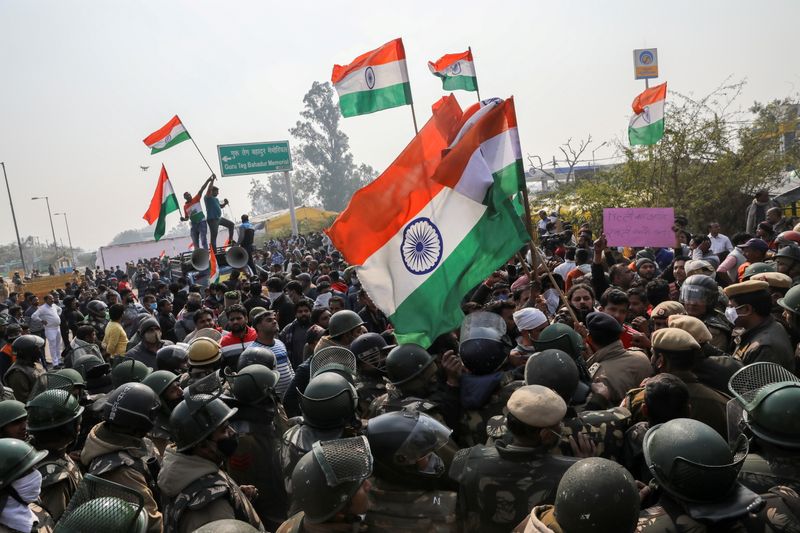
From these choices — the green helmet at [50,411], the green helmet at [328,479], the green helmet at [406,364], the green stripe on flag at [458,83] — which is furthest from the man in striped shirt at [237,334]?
the green stripe on flag at [458,83]

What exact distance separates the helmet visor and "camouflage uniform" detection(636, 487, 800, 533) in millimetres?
900

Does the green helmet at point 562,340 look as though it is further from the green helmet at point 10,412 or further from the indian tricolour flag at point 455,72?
the indian tricolour flag at point 455,72

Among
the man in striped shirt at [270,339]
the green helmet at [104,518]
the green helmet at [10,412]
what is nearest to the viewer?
the green helmet at [104,518]

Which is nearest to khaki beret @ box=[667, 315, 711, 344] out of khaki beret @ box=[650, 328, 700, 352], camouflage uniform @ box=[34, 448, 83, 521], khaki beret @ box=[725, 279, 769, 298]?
khaki beret @ box=[650, 328, 700, 352]

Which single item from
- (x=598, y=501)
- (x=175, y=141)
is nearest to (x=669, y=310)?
(x=598, y=501)

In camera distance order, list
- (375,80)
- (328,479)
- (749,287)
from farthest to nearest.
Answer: (375,80) < (749,287) < (328,479)

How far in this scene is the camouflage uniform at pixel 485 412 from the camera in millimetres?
3713

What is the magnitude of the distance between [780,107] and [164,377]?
26847 millimetres

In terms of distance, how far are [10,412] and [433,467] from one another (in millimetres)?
2650

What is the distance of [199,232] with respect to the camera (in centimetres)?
1473

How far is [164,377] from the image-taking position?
439 centimetres

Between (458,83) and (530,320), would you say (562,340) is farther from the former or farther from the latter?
(458,83)

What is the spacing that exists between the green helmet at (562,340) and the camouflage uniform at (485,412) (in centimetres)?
42

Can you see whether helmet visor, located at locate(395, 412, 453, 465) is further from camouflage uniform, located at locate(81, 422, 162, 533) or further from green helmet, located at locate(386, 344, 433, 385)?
camouflage uniform, located at locate(81, 422, 162, 533)
